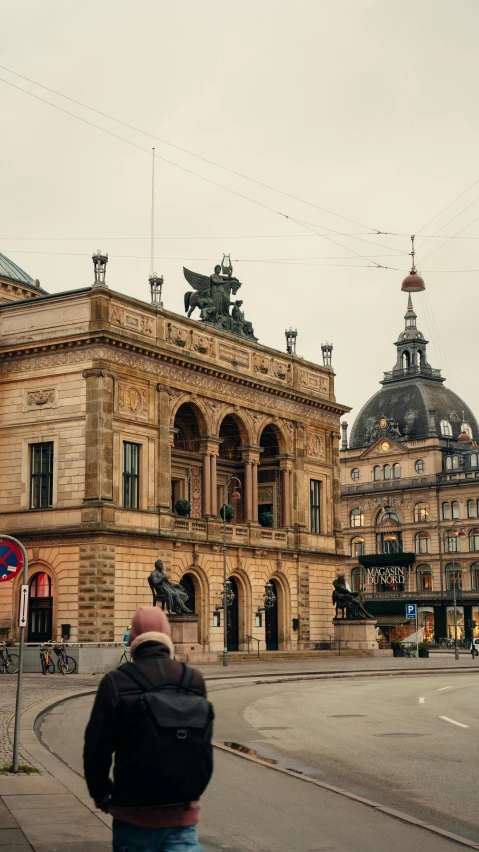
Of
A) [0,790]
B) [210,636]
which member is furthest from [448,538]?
[0,790]

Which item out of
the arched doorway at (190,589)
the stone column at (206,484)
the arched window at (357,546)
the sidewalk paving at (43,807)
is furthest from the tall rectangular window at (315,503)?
the arched window at (357,546)

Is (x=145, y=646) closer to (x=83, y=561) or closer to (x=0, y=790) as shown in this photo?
(x=0, y=790)

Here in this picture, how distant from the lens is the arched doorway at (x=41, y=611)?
2184 inches

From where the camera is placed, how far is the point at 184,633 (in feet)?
175

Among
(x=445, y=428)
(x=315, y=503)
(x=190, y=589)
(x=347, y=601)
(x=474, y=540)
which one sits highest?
(x=445, y=428)

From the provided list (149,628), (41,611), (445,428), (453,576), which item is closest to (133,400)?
(41,611)

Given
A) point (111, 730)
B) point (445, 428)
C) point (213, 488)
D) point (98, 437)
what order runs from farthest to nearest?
1. point (445, 428)
2. point (213, 488)
3. point (98, 437)
4. point (111, 730)

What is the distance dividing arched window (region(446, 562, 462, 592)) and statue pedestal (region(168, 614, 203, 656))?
67.9 meters

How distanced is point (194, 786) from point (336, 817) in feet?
22.0

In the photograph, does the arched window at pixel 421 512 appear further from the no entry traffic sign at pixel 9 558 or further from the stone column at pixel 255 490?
the no entry traffic sign at pixel 9 558

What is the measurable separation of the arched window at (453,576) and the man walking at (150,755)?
374 ft

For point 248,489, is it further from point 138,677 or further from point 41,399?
point 138,677

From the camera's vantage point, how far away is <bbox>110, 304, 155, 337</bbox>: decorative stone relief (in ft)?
186

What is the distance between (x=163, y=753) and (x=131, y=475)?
2032 inches
